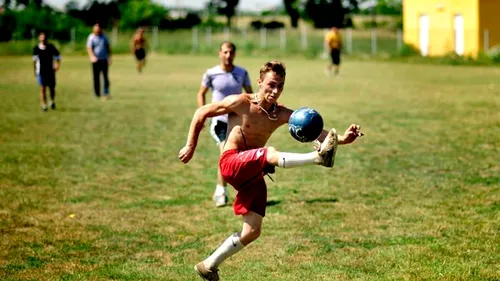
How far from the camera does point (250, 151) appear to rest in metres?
7.01

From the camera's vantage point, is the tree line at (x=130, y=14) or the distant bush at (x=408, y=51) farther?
the tree line at (x=130, y=14)

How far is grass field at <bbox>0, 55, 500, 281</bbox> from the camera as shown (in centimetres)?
802

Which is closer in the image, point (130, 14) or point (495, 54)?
point (495, 54)

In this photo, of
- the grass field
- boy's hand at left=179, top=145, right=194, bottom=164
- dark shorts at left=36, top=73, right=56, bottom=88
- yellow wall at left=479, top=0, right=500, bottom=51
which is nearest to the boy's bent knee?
boy's hand at left=179, top=145, right=194, bottom=164

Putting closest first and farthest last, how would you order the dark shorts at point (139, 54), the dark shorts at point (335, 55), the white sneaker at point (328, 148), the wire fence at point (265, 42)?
the white sneaker at point (328, 148), the dark shorts at point (335, 55), the dark shorts at point (139, 54), the wire fence at point (265, 42)

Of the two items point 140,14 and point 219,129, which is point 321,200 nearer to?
point 219,129

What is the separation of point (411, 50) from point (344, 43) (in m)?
6.37

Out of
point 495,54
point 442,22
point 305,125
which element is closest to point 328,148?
point 305,125

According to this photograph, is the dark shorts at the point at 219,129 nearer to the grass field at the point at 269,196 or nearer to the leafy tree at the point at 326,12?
the grass field at the point at 269,196

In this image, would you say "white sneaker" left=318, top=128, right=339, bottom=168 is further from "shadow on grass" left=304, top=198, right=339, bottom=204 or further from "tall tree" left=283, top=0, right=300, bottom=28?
"tall tree" left=283, top=0, right=300, bottom=28

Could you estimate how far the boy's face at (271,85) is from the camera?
707 centimetres

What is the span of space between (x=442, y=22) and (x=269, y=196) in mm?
45742

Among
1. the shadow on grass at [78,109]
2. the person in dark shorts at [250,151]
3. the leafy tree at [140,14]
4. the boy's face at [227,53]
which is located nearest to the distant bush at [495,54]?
the shadow on grass at [78,109]

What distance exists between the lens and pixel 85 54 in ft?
199
